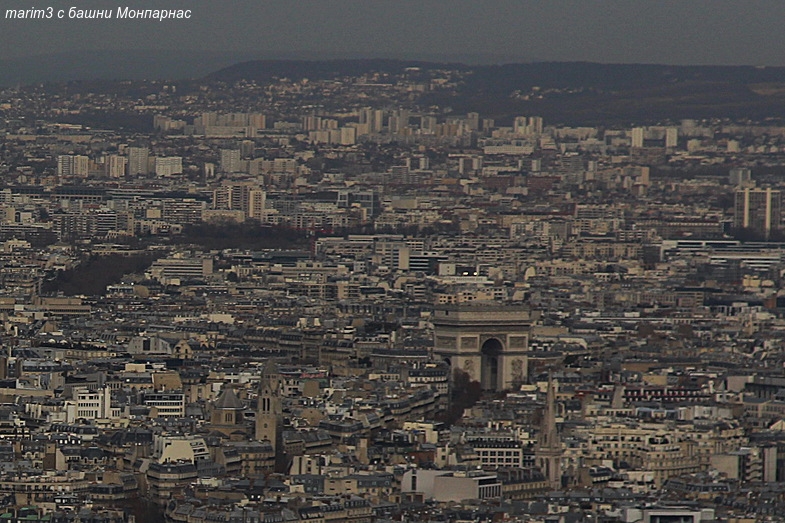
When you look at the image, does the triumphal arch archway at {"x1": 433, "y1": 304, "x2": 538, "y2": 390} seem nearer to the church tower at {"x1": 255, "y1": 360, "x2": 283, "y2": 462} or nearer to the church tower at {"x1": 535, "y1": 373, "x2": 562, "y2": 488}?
the church tower at {"x1": 255, "y1": 360, "x2": 283, "y2": 462}

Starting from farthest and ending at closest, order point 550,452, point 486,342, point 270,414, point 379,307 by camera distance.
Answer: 1. point 379,307
2. point 486,342
3. point 270,414
4. point 550,452

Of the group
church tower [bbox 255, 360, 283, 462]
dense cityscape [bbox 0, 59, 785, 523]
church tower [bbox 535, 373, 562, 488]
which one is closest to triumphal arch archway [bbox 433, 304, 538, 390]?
dense cityscape [bbox 0, 59, 785, 523]

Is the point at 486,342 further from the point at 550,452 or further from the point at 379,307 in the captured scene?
the point at 550,452

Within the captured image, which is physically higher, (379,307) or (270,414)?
(270,414)

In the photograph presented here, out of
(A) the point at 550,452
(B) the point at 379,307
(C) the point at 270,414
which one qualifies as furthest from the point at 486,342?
(A) the point at 550,452

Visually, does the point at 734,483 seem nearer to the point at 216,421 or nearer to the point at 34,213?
the point at 216,421

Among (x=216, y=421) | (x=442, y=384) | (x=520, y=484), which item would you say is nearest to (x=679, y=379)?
(x=442, y=384)
